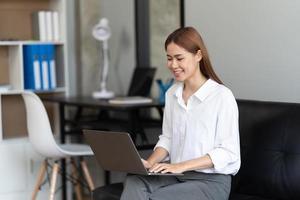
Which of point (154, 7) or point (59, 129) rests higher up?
point (154, 7)

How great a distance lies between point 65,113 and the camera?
4.73 m

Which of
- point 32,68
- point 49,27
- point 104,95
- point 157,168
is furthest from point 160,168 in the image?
point 49,27

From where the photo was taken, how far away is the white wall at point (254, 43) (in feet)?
10.5

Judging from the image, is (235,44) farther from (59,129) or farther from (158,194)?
(59,129)

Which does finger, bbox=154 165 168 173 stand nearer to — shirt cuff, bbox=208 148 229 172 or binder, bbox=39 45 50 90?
shirt cuff, bbox=208 148 229 172

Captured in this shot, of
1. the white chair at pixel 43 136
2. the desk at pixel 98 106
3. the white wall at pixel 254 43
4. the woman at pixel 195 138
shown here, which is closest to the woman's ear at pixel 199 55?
the woman at pixel 195 138

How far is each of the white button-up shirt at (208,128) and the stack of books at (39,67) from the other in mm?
1702

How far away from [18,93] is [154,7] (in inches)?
44.5

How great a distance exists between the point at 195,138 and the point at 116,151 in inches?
14.8

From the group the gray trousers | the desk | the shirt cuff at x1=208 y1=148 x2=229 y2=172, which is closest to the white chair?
the desk

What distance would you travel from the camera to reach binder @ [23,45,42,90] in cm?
436

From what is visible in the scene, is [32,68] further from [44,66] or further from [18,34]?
[18,34]

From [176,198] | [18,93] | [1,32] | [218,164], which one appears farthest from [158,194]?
[1,32]

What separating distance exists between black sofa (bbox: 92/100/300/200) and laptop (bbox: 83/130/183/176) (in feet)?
0.91
